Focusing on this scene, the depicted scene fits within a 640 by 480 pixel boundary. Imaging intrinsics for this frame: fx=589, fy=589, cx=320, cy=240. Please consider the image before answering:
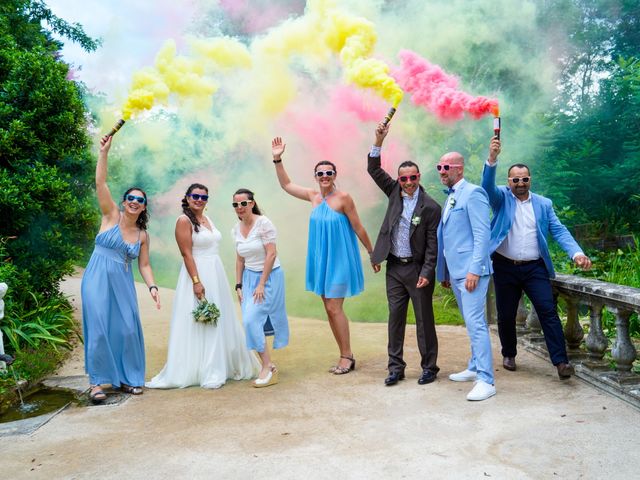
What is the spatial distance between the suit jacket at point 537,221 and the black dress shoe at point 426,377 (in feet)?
3.57

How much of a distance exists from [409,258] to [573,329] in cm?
160

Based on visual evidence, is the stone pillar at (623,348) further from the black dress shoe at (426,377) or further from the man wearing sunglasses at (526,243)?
the black dress shoe at (426,377)

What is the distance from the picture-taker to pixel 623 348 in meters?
4.17

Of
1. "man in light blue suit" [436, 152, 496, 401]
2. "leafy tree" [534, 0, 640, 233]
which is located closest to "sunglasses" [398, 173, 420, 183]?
"man in light blue suit" [436, 152, 496, 401]

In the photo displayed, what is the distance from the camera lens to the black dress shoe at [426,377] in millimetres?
4621

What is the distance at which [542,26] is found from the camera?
11.8 m

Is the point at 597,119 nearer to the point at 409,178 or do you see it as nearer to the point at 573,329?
the point at 573,329

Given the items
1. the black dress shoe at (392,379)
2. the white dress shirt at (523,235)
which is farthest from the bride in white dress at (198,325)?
the white dress shirt at (523,235)

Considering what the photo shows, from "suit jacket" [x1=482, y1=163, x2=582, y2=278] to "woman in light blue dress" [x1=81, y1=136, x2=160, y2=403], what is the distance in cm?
278

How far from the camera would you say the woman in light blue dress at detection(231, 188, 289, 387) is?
15.9ft

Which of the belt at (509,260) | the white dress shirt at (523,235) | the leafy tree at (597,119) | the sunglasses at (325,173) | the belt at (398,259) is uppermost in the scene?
the leafy tree at (597,119)

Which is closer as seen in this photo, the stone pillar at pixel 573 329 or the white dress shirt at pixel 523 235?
the white dress shirt at pixel 523 235

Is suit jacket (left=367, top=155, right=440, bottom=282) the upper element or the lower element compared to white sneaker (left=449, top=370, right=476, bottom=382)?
upper

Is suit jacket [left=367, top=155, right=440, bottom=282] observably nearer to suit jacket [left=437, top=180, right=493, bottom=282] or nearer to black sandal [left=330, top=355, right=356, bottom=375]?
suit jacket [left=437, top=180, right=493, bottom=282]
